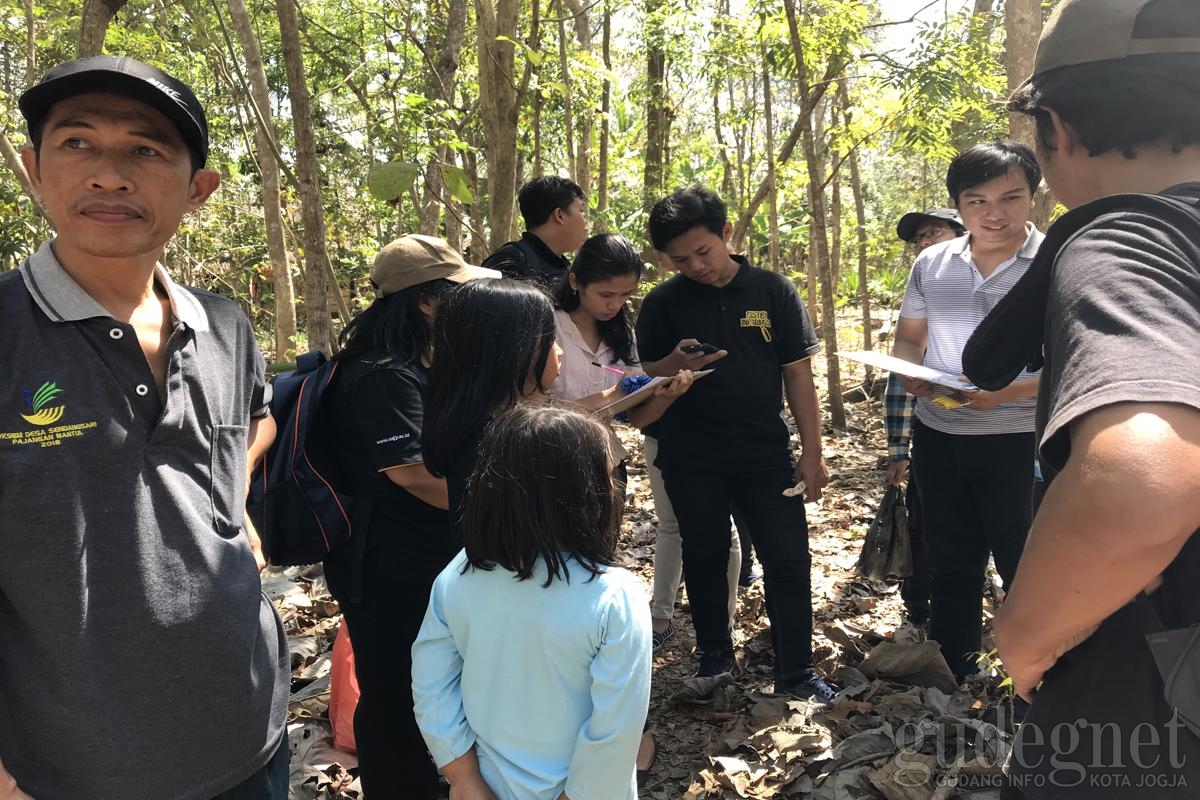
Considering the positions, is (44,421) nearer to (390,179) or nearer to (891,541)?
(390,179)

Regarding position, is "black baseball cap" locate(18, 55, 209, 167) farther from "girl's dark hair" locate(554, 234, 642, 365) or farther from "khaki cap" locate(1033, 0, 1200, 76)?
"girl's dark hair" locate(554, 234, 642, 365)

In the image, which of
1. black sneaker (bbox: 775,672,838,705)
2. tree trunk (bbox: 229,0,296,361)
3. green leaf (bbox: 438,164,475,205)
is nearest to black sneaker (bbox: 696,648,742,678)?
black sneaker (bbox: 775,672,838,705)

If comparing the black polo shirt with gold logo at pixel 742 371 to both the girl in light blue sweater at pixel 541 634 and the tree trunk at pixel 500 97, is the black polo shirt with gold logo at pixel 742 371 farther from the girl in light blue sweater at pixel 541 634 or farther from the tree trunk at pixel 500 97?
the girl in light blue sweater at pixel 541 634

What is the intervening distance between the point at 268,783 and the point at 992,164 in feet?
10.8

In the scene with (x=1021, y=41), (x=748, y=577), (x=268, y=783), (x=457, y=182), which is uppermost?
(x=1021, y=41)

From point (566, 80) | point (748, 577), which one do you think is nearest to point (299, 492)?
point (748, 577)

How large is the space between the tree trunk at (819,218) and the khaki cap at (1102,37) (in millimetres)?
5283

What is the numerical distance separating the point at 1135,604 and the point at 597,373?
8.50 feet

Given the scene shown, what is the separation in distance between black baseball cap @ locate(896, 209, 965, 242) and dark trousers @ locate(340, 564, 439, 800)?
12.0 ft

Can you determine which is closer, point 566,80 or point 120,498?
point 120,498

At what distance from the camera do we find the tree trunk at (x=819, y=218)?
658cm

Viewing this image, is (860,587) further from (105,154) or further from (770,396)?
(105,154)

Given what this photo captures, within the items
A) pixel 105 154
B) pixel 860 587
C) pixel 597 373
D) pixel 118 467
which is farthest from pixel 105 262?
pixel 860 587

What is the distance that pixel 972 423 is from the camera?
3.25 m
